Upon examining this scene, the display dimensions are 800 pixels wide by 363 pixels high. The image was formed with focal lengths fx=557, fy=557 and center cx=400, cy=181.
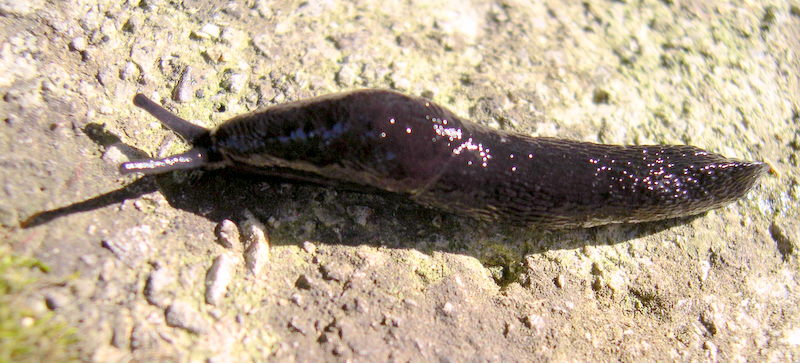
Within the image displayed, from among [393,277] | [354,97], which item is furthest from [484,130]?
[393,277]

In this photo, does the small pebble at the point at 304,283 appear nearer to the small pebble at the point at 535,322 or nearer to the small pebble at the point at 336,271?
the small pebble at the point at 336,271

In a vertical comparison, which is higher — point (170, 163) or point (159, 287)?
point (170, 163)

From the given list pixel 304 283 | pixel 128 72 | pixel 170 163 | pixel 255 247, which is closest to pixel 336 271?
pixel 304 283

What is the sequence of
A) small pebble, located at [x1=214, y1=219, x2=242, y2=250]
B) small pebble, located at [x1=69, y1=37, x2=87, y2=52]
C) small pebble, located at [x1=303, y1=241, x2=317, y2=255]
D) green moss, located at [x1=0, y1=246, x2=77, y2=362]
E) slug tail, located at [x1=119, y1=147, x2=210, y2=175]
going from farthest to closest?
small pebble, located at [x1=69, y1=37, x2=87, y2=52] → small pebble, located at [x1=303, y1=241, x2=317, y2=255] → small pebble, located at [x1=214, y1=219, x2=242, y2=250] → slug tail, located at [x1=119, y1=147, x2=210, y2=175] → green moss, located at [x1=0, y1=246, x2=77, y2=362]

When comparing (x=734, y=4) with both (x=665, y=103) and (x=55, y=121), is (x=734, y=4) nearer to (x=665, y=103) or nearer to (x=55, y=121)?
(x=665, y=103)

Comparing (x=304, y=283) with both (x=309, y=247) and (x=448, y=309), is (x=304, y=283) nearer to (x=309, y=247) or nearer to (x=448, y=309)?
(x=309, y=247)

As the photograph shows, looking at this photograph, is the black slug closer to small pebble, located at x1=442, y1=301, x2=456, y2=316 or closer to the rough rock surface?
the rough rock surface

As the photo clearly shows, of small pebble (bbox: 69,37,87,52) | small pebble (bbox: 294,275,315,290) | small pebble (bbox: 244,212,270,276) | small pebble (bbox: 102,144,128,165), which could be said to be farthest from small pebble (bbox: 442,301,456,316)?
small pebble (bbox: 69,37,87,52)
